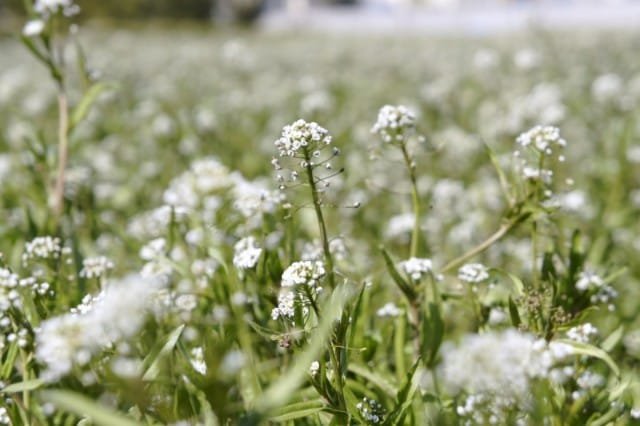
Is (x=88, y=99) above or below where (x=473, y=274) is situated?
above

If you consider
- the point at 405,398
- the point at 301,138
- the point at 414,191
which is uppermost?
the point at 301,138

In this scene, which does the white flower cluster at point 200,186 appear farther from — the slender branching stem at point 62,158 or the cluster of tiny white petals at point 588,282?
the cluster of tiny white petals at point 588,282

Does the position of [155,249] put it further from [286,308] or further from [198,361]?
[286,308]

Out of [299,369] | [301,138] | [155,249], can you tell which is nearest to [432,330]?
[301,138]

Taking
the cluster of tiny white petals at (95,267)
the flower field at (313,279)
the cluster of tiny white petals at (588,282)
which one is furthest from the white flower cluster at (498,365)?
the cluster of tiny white petals at (95,267)

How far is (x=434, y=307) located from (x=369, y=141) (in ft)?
10.8

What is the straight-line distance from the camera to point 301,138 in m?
1.33

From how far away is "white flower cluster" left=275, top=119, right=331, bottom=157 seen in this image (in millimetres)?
1331

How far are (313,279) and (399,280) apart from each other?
1.36 ft

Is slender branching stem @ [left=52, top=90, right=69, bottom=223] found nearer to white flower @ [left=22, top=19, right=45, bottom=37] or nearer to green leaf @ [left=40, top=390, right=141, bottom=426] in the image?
white flower @ [left=22, top=19, right=45, bottom=37]

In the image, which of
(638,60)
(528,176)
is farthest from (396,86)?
(528,176)

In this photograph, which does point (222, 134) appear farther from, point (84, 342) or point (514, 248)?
point (84, 342)

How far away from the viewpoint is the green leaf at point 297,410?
1233 mm

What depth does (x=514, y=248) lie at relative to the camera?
10.1 ft
